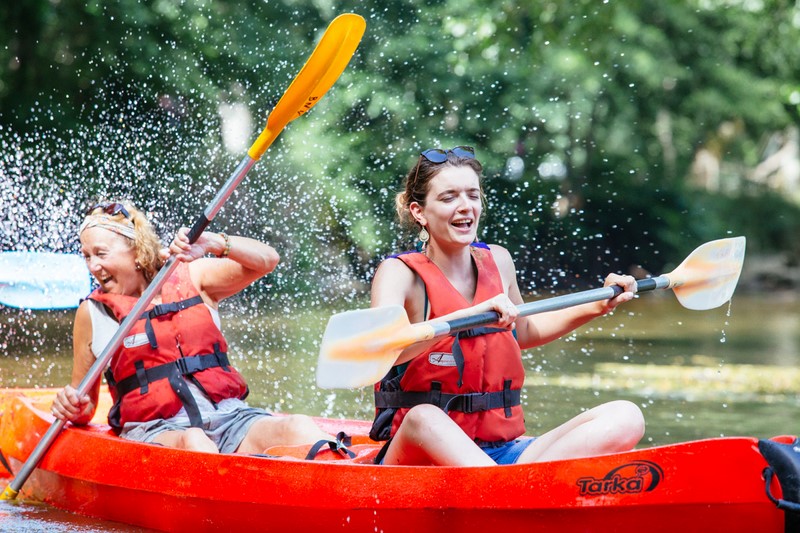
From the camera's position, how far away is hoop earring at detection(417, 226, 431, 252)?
3.38 meters

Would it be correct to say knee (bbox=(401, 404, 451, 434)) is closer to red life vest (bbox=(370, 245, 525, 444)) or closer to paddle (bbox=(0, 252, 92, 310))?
red life vest (bbox=(370, 245, 525, 444))

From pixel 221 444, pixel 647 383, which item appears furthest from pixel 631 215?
pixel 221 444

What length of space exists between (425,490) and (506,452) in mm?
325

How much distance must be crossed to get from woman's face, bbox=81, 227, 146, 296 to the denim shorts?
1.44m

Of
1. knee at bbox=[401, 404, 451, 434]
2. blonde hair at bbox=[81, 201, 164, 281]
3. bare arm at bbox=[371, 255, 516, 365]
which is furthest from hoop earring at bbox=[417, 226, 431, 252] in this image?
blonde hair at bbox=[81, 201, 164, 281]

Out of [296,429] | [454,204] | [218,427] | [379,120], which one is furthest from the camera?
[379,120]

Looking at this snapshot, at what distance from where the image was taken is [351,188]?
433 inches

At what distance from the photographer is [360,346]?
3.02 m

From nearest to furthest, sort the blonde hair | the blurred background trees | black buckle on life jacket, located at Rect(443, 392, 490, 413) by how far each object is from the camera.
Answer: black buckle on life jacket, located at Rect(443, 392, 490, 413)
the blonde hair
the blurred background trees

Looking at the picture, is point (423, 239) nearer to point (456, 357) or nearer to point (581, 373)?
point (456, 357)

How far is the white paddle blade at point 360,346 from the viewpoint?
9.76 feet

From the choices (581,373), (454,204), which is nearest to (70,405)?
(454,204)

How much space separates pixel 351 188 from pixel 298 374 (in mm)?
4374

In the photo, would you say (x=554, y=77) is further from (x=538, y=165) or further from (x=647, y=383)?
(x=647, y=383)
